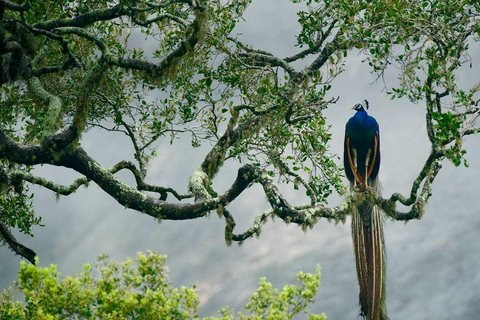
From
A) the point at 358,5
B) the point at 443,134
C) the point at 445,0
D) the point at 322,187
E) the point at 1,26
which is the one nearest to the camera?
the point at 443,134

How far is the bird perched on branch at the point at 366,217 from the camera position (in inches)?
381

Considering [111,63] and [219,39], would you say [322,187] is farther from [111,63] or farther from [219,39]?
[111,63]

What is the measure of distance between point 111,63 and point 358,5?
4.43 metres

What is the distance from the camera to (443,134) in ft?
25.7

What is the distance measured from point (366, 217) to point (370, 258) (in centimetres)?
72

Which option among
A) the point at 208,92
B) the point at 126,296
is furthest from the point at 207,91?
the point at 126,296

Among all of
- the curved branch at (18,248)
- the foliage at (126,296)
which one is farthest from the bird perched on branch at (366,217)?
the curved branch at (18,248)

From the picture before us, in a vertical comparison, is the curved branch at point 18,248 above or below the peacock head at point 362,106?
below

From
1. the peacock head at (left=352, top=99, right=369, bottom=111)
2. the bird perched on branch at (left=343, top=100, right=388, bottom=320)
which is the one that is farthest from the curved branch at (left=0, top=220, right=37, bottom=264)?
the peacock head at (left=352, top=99, right=369, bottom=111)

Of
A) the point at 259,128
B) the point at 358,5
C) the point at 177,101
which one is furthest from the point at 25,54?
the point at 358,5

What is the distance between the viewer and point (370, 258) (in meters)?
10.2

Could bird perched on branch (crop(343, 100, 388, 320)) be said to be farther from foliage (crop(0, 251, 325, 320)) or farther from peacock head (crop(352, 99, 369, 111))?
foliage (crop(0, 251, 325, 320))

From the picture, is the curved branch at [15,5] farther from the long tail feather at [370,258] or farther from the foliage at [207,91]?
the long tail feather at [370,258]

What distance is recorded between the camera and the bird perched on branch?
967cm
